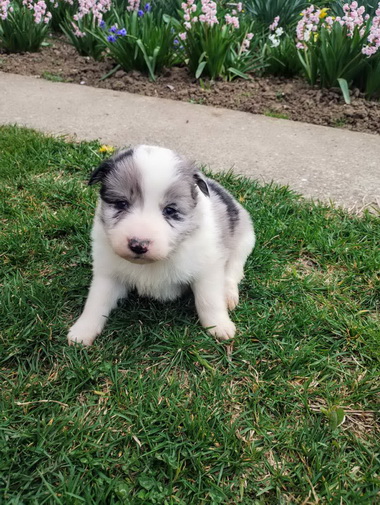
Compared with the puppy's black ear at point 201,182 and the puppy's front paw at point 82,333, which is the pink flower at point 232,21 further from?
the puppy's front paw at point 82,333

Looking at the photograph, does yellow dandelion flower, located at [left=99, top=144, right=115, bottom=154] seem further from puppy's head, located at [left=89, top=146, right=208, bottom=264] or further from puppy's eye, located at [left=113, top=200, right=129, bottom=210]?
puppy's eye, located at [left=113, top=200, right=129, bottom=210]

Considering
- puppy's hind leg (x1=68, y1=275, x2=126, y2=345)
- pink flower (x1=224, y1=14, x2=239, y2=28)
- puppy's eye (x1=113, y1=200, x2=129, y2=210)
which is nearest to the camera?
puppy's eye (x1=113, y1=200, x2=129, y2=210)

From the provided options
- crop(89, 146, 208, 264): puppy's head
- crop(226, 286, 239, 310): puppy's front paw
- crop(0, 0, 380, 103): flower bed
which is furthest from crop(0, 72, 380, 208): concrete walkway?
crop(89, 146, 208, 264): puppy's head

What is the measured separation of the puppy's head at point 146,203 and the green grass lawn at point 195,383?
2.28 ft

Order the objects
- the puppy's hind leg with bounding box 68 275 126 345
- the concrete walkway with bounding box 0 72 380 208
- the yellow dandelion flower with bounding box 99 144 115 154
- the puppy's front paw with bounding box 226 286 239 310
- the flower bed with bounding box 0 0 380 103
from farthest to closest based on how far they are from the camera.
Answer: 1. the flower bed with bounding box 0 0 380 103
2. the yellow dandelion flower with bounding box 99 144 115 154
3. the concrete walkway with bounding box 0 72 380 208
4. the puppy's front paw with bounding box 226 286 239 310
5. the puppy's hind leg with bounding box 68 275 126 345

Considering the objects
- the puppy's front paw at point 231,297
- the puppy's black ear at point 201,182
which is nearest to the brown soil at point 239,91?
the puppy's front paw at point 231,297

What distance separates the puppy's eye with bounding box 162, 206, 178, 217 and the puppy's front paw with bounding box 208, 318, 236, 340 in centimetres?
75

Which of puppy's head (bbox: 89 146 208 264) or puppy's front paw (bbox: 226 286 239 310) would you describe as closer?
puppy's head (bbox: 89 146 208 264)

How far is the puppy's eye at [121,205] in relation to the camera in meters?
2.23

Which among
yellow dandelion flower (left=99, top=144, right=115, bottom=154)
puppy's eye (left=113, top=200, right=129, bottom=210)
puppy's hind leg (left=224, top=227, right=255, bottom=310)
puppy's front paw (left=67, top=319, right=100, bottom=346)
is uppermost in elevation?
puppy's eye (left=113, top=200, right=129, bottom=210)

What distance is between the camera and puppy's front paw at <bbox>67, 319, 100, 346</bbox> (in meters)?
2.51

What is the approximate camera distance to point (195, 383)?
2336mm

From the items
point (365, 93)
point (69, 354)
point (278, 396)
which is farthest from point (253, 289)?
point (365, 93)

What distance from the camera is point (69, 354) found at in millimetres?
2434
